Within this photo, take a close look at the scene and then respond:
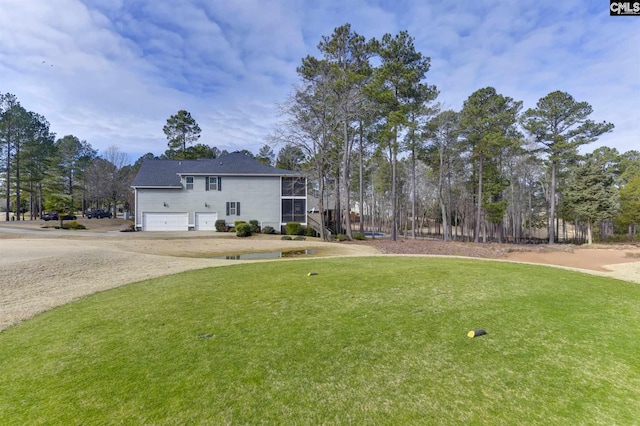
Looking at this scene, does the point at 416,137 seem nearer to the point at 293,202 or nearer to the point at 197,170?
the point at 293,202

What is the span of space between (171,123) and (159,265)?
36326 millimetres

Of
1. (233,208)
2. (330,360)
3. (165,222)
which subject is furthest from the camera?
(233,208)

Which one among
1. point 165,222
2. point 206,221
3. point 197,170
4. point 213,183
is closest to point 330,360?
point 206,221

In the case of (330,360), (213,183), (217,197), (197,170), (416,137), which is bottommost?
(330,360)

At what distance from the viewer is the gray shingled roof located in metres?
27.4

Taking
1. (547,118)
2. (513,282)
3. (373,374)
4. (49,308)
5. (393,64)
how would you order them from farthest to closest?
(547,118), (393,64), (513,282), (49,308), (373,374)

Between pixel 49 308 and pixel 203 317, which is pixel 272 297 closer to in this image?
pixel 203 317

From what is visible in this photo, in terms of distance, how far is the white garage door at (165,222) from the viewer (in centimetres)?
2691

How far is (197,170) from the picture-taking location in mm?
27844

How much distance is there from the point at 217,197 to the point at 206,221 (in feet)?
8.58

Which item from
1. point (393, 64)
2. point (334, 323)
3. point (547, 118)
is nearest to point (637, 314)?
point (334, 323)

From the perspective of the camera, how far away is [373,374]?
9.51 feet

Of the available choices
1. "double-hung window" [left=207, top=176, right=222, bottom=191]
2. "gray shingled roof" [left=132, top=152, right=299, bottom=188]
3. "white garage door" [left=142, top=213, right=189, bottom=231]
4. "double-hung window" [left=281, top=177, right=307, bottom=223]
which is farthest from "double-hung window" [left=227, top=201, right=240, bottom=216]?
"double-hung window" [left=281, top=177, right=307, bottom=223]

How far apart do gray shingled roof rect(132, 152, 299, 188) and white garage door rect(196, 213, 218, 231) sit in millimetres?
3652
